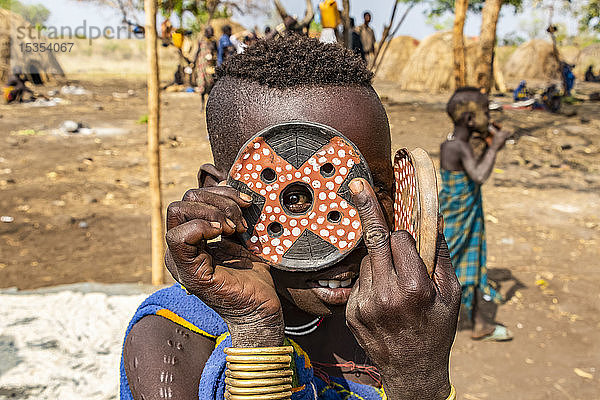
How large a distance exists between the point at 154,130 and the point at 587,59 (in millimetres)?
31715

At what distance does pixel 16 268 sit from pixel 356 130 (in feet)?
16.3

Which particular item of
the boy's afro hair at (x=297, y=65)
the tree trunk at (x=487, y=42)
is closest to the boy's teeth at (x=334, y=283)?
the boy's afro hair at (x=297, y=65)

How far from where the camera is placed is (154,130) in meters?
4.04

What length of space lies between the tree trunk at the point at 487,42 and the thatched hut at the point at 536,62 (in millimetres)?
17539

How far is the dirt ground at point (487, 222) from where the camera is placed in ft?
13.2

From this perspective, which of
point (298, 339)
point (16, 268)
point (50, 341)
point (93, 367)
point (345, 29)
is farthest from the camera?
point (345, 29)

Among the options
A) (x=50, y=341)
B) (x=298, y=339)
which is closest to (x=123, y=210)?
(x=50, y=341)

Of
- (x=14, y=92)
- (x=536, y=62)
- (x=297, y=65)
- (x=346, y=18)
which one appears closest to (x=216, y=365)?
(x=297, y=65)

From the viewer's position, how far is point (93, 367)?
266 cm

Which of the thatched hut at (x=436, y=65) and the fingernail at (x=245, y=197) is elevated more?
the thatched hut at (x=436, y=65)

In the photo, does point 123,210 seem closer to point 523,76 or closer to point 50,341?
point 50,341

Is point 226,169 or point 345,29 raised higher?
point 345,29

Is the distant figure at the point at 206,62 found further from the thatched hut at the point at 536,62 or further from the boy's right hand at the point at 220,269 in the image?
the thatched hut at the point at 536,62

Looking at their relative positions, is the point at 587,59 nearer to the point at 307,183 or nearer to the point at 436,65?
the point at 436,65
